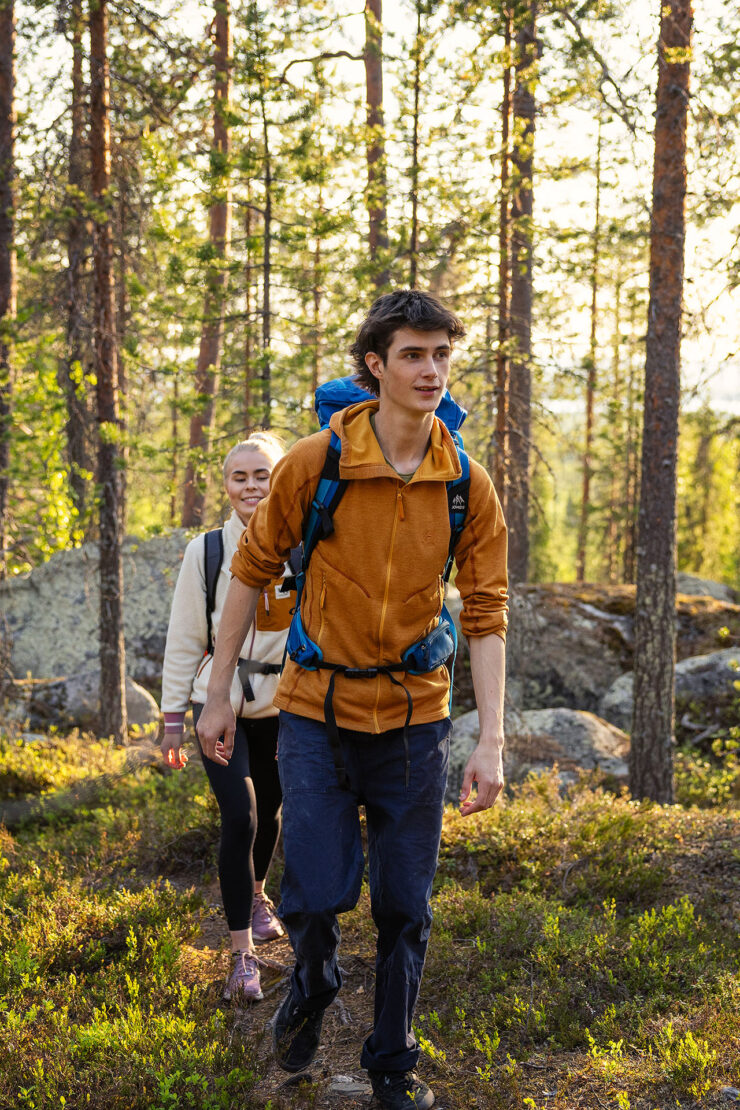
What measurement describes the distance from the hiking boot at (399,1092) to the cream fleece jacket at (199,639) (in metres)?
1.72

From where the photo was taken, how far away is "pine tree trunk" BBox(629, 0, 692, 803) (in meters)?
8.69

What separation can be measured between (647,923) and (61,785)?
5.83m

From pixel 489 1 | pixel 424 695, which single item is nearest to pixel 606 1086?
pixel 424 695

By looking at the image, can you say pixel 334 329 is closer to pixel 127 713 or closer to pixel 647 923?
pixel 127 713

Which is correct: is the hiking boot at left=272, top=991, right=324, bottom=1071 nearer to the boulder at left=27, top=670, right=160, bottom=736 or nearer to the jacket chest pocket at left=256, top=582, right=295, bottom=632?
the jacket chest pocket at left=256, top=582, right=295, bottom=632

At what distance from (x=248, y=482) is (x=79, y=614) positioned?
472 inches

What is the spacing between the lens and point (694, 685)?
12461 millimetres

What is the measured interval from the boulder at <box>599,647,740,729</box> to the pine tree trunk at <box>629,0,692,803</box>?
360 cm

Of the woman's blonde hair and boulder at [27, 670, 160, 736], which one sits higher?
the woman's blonde hair

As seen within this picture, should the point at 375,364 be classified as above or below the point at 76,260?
below

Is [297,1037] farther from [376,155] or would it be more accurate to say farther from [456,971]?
[376,155]

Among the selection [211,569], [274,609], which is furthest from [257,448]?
[274,609]

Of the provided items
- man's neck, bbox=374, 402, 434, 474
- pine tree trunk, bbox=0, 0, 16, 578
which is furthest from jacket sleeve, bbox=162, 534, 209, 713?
pine tree trunk, bbox=0, 0, 16, 578

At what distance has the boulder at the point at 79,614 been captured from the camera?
594 inches
